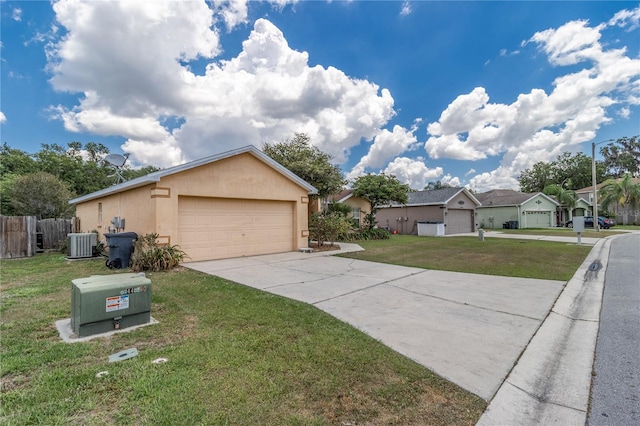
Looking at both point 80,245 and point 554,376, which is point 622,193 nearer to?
point 554,376

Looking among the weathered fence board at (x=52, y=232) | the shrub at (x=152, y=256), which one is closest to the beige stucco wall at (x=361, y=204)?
the shrub at (x=152, y=256)

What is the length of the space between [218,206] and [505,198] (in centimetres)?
3385

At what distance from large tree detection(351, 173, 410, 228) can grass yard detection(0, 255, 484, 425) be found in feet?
54.2

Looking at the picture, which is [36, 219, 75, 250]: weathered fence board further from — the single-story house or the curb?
the single-story house

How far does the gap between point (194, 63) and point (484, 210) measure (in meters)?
33.1

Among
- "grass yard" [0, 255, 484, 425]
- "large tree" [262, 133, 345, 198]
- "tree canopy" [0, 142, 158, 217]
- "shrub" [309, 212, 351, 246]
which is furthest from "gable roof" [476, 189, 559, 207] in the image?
"tree canopy" [0, 142, 158, 217]

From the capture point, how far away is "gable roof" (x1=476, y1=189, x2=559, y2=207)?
1196 inches

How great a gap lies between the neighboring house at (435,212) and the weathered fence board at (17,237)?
2326 cm

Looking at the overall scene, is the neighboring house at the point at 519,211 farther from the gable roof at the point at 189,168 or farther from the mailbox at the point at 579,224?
the gable roof at the point at 189,168

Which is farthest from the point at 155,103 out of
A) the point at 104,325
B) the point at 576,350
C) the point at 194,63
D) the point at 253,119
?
the point at 576,350

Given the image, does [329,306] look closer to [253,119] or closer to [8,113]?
[253,119]

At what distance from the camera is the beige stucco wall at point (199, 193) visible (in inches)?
356

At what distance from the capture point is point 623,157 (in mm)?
49625

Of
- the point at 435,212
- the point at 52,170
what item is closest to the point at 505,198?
the point at 435,212
